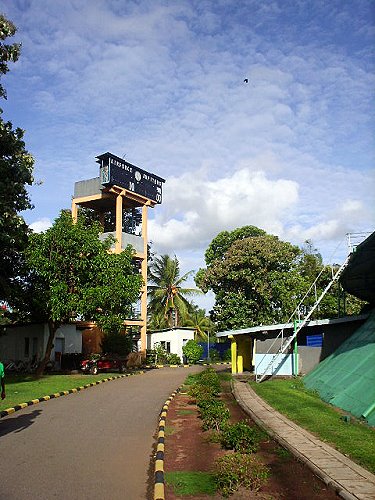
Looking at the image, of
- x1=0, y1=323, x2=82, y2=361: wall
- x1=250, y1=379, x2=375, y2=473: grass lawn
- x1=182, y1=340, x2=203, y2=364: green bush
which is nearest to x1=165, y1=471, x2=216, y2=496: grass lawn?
x1=250, y1=379, x2=375, y2=473: grass lawn

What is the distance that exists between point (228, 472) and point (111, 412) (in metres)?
7.84

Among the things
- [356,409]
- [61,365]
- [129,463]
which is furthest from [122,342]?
[129,463]

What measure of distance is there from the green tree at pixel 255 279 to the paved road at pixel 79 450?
2462cm

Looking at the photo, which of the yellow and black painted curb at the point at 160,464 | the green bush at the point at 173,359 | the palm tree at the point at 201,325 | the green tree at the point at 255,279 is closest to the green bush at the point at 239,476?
the yellow and black painted curb at the point at 160,464

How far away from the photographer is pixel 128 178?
3862 cm

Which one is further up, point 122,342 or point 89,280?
point 89,280

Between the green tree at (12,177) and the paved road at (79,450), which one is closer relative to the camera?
the paved road at (79,450)

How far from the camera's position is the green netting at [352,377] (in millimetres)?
12087

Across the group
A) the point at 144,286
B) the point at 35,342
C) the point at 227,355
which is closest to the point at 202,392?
the point at 35,342

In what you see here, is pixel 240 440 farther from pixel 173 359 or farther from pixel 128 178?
pixel 173 359

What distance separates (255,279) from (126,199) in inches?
480

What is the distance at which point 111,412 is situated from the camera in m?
14.0

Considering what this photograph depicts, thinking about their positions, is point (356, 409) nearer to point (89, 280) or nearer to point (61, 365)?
point (89, 280)

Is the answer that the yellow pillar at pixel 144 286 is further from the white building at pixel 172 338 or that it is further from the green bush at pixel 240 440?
the green bush at pixel 240 440
